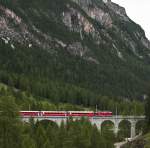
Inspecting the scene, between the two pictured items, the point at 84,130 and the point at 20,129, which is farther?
the point at 84,130

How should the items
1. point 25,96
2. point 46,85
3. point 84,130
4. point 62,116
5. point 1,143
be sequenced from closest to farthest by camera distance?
point 1,143
point 84,130
point 62,116
point 25,96
point 46,85

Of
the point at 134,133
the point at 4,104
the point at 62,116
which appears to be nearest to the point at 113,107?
the point at 134,133

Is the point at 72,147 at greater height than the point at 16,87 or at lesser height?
lesser

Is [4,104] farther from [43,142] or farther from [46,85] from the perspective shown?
[46,85]

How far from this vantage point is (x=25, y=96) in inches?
6344

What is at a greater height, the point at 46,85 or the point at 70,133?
the point at 46,85

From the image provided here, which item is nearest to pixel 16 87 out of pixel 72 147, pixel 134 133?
pixel 134 133

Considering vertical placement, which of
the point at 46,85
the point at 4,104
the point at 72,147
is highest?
the point at 46,85

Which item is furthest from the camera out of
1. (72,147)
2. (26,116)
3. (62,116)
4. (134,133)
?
(134,133)

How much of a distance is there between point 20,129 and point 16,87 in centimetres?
13061

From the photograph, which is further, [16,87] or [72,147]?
[16,87]

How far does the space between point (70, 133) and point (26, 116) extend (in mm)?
45379

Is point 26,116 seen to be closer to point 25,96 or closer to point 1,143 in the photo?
point 25,96

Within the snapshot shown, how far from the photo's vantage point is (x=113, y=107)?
17650cm
